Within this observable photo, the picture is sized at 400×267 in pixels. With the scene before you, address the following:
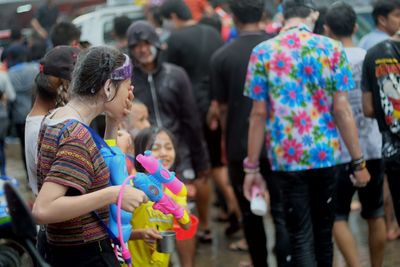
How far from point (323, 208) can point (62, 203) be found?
2.18 metres

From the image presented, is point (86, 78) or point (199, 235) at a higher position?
point (86, 78)

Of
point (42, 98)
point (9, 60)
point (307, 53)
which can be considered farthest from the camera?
point (9, 60)

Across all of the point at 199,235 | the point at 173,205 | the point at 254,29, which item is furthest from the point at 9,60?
the point at 173,205

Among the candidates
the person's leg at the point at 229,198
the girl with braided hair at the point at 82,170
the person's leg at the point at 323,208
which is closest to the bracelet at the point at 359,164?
the person's leg at the point at 323,208

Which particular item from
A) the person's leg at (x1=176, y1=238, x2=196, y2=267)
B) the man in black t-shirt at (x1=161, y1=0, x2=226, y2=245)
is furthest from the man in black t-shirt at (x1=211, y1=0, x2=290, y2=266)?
the man in black t-shirt at (x1=161, y1=0, x2=226, y2=245)

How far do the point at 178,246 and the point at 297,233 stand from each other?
1.32 meters

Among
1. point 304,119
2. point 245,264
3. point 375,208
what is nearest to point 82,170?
point 304,119

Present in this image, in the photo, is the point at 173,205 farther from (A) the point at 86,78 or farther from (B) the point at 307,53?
(B) the point at 307,53

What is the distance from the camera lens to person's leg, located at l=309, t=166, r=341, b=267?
489cm

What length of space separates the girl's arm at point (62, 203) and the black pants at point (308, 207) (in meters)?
1.85

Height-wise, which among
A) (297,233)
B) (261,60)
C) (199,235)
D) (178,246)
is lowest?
(199,235)

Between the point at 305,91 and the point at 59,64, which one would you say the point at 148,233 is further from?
the point at 305,91

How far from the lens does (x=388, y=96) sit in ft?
16.7

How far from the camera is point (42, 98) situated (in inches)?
164
